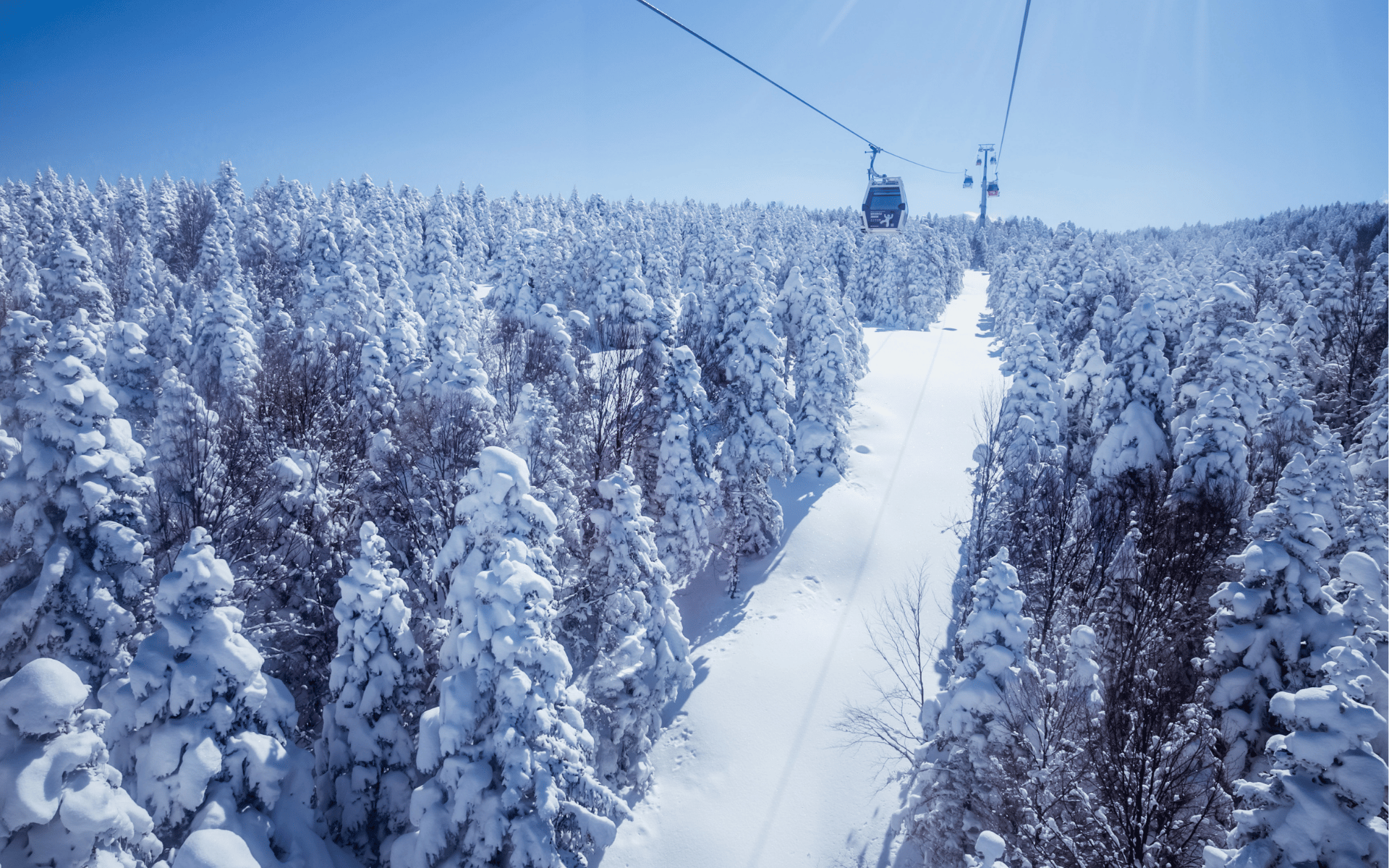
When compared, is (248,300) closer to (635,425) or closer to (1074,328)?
(635,425)

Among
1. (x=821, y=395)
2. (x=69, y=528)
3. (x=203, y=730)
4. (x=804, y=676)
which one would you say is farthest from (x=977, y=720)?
(x=821, y=395)

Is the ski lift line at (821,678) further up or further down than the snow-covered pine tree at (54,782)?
further down

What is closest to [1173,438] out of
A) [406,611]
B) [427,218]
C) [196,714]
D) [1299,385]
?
[1299,385]

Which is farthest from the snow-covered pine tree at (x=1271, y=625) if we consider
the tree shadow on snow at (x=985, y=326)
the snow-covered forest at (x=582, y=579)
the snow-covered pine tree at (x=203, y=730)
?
the tree shadow on snow at (x=985, y=326)

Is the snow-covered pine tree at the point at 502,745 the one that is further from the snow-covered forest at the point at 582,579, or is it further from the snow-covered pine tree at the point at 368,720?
the snow-covered pine tree at the point at 368,720

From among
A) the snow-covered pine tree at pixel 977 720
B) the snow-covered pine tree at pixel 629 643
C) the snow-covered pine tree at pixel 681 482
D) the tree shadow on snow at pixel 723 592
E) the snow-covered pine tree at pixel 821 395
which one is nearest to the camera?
the snow-covered pine tree at pixel 977 720

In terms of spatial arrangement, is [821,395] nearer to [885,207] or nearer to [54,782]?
[885,207]

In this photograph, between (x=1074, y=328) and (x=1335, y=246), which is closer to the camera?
(x=1074, y=328)
